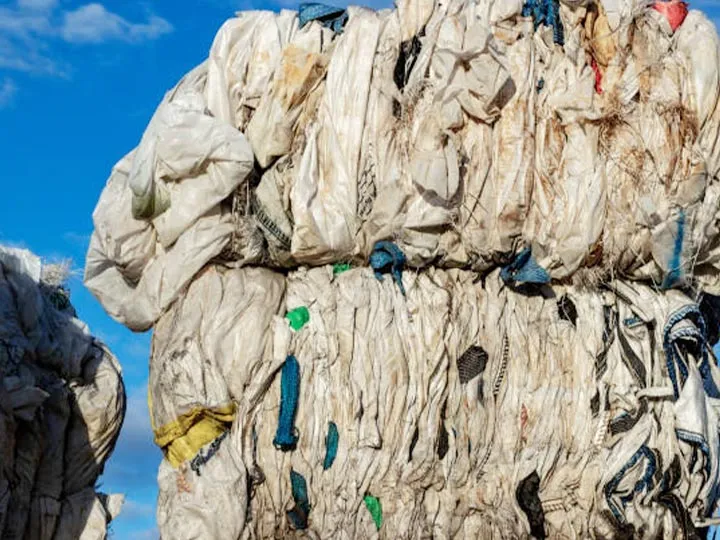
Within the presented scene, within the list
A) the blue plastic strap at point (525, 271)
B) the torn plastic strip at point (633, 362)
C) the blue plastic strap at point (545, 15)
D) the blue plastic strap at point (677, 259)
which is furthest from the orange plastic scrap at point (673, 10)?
the torn plastic strip at point (633, 362)

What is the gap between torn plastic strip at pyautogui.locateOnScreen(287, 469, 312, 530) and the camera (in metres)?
8.52

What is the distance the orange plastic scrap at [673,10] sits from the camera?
9305 millimetres

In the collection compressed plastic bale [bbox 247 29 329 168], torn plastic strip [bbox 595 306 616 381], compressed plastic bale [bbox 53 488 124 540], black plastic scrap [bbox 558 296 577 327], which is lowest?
compressed plastic bale [bbox 53 488 124 540]

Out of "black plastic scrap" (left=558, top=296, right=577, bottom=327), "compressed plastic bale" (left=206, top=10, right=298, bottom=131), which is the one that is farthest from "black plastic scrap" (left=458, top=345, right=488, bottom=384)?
"compressed plastic bale" (left=206, top=10, right=298, bottom=131)

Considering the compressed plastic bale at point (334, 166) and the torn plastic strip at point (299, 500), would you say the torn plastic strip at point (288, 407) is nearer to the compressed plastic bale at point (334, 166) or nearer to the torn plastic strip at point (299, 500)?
the torn plastic strip at point (299, 500)

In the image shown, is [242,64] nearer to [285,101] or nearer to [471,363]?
[285,101]

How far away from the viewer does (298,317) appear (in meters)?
8.72

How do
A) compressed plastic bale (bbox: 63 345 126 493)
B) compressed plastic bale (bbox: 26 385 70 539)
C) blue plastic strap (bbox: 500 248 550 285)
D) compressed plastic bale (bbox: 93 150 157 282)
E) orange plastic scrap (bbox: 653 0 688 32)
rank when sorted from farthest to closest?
compressed plastic bale (bbox: 63 345 126 493) → compressed plastic bale (bbox: 26 385 70 539) → orange plastic scrap (bbox: 653 0 688 32) → compressed plastic bale (bbox: 93 150 157 282) → blue plastic strap (bbox: 500 248 550 285)

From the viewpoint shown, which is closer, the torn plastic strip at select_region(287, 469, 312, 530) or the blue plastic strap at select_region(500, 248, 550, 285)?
the torn plastic strip at select_region(287, 469, 312, 530)

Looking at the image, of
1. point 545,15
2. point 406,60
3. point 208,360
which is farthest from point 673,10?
point 208,360

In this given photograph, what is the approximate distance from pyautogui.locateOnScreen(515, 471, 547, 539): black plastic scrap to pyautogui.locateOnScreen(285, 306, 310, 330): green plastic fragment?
→ 1325 millimetres

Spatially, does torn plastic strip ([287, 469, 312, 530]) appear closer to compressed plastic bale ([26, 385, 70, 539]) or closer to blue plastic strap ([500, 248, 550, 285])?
blue plastic strap ([500, 248, 550, 285])

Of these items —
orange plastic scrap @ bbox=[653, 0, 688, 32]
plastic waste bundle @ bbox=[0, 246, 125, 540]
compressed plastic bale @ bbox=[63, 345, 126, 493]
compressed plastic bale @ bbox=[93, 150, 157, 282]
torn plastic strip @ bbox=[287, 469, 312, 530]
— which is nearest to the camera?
torn plastic strip @ bbox=[287, 469, 312, 530]

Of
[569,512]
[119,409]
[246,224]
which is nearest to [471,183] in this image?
[246,224]
